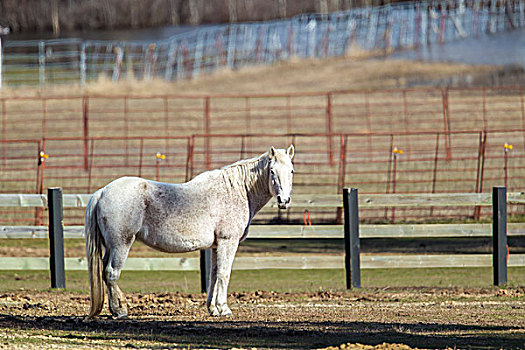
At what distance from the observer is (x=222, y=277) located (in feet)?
22.6

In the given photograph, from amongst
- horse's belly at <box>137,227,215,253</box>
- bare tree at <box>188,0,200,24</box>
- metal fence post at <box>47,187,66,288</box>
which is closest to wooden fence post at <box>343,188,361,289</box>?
horse's belly at <box>137,227,215,253</box>

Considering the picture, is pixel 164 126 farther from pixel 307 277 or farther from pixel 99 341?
pixel 99 341

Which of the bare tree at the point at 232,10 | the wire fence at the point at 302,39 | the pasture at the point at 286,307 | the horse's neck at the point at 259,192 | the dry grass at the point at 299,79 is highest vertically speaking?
the bare tree at the point at 232,10

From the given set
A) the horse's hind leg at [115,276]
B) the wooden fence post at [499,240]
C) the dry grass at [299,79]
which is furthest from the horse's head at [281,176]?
the dry grass at [299,79]

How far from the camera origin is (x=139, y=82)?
86.3 ft

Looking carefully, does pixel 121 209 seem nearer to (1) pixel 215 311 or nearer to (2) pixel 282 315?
(1) pixel 215 311

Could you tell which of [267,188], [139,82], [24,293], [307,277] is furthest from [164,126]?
[267,188]

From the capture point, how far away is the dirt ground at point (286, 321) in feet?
18.8

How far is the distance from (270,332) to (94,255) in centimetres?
162

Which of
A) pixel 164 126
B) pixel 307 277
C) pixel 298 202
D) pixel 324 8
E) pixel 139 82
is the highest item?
pixel 324 8

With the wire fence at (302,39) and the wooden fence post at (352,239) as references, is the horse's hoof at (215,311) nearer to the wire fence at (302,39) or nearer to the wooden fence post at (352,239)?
the wooden fence post at (352,239)

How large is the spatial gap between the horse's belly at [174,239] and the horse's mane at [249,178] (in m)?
0.48

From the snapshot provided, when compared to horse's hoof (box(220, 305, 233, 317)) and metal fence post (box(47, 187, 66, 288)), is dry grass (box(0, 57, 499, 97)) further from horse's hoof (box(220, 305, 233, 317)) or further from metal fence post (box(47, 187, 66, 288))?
horse's hoof (box(220, 305, 233, 317))

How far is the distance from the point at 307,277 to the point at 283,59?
2033 centimetres
